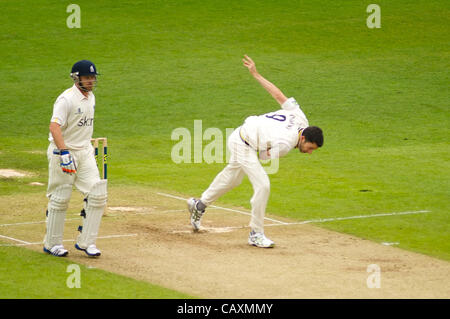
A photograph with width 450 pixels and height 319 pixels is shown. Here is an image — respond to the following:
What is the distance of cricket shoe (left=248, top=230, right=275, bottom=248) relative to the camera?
9.96m

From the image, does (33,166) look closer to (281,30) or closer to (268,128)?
(268,128)

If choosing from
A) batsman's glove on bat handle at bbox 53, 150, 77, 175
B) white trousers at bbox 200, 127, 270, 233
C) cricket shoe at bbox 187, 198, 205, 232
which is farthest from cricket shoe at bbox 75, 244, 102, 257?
white trousers at bbox 200, 127, 270, 233

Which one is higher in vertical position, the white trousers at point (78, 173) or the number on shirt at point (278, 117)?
the number on shirt at point (278, 117)

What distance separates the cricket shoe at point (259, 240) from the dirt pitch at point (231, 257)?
0.09 metres

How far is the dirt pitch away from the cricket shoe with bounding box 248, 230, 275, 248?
89 millimetres

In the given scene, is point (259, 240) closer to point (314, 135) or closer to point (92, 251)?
point (314, 135)

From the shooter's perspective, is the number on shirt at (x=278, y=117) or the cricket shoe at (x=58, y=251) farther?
the number on shirt at (x=278, y=117)

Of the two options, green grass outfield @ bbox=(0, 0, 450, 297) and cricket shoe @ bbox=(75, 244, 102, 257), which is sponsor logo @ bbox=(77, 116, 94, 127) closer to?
cricket shoe @ bbox=(75, 244, 102, 257)

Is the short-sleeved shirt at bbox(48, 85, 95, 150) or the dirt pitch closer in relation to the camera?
the dirt pitch

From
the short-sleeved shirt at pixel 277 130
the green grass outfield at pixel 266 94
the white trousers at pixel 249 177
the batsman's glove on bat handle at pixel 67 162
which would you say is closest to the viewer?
the batsman's glove on bat handle at pixel 67 162

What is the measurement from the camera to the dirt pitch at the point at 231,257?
8.27m

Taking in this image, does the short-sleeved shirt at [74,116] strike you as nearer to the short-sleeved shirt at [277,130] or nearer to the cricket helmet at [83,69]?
the cricket helmet at [83,69]

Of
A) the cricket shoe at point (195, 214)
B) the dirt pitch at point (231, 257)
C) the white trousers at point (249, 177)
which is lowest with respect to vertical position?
the dirt pitch at point (231, 257)

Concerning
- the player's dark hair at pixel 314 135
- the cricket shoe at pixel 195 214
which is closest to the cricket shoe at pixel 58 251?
the cricket shoe at pixel 195 214
